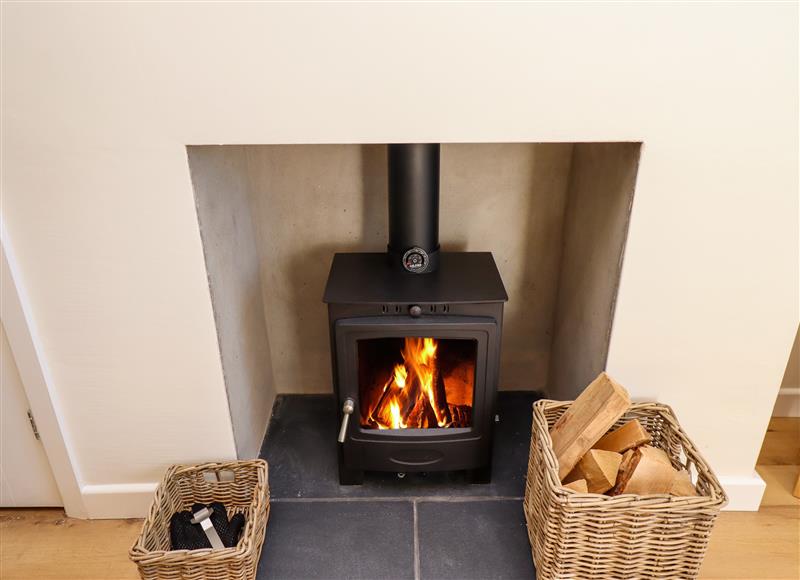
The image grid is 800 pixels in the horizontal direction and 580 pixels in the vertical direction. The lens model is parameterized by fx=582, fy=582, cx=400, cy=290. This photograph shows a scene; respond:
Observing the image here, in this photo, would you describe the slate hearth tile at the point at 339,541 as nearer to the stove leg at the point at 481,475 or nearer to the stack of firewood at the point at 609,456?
the stove leg at the point at 481,475

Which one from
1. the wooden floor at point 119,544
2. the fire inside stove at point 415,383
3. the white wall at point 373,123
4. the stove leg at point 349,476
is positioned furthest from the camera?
the stove leg at point 349,476

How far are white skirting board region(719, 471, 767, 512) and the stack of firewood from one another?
0.39 meters

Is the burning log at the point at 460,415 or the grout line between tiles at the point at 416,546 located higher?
the burning log at the point at 460,415

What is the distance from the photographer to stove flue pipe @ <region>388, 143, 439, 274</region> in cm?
162

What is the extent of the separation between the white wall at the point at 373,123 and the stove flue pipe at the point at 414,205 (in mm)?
254

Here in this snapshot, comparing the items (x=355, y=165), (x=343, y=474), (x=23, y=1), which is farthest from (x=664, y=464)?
(x=23, y=1)

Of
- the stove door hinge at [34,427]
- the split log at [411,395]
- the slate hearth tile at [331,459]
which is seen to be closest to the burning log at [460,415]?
the split log at [411,395]

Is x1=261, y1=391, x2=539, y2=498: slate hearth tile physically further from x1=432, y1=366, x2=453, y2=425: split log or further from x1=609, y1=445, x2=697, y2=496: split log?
x1=609, y1=445, x2=697, y2=496: split log

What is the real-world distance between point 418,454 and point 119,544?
3.05ft

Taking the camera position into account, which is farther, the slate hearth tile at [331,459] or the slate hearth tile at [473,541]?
the slate hearth tile at [331,459]

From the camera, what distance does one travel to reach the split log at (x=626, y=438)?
154cm

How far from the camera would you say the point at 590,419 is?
1.50 meters

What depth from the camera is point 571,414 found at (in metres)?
1.58

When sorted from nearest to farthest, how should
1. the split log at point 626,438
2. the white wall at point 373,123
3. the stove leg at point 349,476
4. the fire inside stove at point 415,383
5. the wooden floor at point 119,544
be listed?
the white wall at point 373,123, the split log at point 626,438, the wooden floor at point 119,544, the fire inside stove at point 415,383, the stove leg at point 349,476
